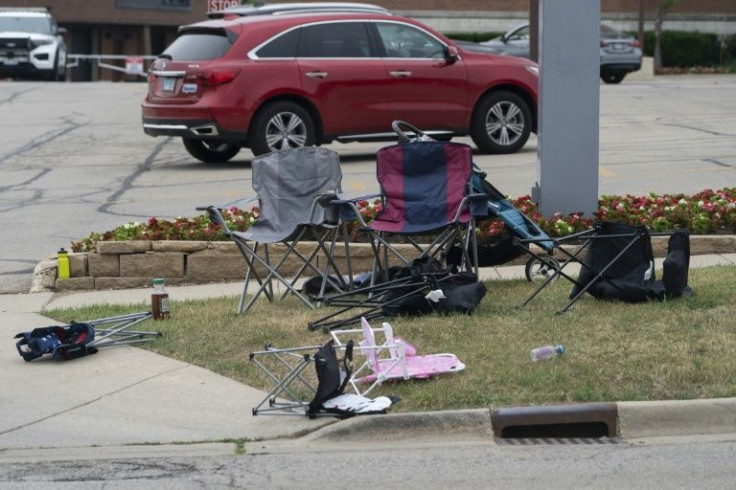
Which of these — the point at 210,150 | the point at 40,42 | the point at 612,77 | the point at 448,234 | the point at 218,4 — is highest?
the point at 218,4

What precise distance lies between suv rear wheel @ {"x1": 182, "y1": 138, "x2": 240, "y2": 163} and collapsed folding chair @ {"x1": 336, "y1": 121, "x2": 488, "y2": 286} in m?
7.97

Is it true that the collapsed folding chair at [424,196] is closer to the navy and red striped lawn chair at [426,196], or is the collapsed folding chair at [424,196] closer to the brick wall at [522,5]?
the navy and red striped lawn chair at [426,196]

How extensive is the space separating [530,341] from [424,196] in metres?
2.01

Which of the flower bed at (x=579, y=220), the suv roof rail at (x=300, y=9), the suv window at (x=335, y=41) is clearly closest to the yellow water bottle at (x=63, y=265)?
the flower bed at (x=579, y=220)

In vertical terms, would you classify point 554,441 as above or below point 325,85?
below

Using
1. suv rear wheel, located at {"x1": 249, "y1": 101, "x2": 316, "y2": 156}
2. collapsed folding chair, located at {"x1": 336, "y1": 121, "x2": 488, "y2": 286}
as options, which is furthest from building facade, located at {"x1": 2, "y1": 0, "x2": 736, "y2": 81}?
collapsed folding chair, located at {"x1": 336, "y1": 121, "x2": 488, "y2": 286}

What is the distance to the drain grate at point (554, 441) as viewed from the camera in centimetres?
663

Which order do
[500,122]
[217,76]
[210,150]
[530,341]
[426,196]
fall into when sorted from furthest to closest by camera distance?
1. [210,150]
2. [500,122]
3. [217,76]
4. [426,196]
5. [530,341]

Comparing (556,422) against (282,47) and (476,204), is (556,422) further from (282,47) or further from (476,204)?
(282,47)

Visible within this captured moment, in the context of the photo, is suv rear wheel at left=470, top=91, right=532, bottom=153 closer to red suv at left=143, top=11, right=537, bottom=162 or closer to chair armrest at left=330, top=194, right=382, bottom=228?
red suv at left=143, top=11, right=537, bottom=162

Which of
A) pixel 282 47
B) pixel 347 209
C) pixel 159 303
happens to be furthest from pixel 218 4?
pixel 159 303

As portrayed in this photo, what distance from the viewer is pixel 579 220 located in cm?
1091

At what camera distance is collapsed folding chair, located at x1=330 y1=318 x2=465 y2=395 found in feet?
24.0

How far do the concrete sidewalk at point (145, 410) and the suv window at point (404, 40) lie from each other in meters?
9.03
